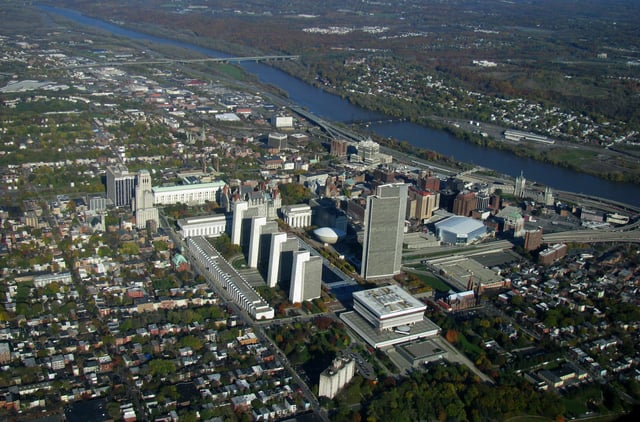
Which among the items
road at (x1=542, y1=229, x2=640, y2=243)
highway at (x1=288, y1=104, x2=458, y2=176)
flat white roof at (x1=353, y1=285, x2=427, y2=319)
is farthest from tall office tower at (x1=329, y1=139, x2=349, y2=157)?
flat white roof at (x1=353, y1=285, x2=427, y2=319)

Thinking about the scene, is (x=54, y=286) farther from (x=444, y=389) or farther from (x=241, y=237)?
(x=444, y=389)

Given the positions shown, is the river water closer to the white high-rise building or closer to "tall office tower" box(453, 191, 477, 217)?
"tall office tower" box(453, 191, 477, 217)

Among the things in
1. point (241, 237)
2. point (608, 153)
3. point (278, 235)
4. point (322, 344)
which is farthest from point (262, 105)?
point (322, 344)

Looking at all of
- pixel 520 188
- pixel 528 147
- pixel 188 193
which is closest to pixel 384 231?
pixel 188 193

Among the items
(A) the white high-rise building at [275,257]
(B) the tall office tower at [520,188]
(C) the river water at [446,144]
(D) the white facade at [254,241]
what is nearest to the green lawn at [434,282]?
(A) the white high-rise building at [275,257]

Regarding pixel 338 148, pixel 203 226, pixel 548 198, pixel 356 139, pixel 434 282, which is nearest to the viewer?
pixel 434 282

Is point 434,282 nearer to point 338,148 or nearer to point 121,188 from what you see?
point 121,188
